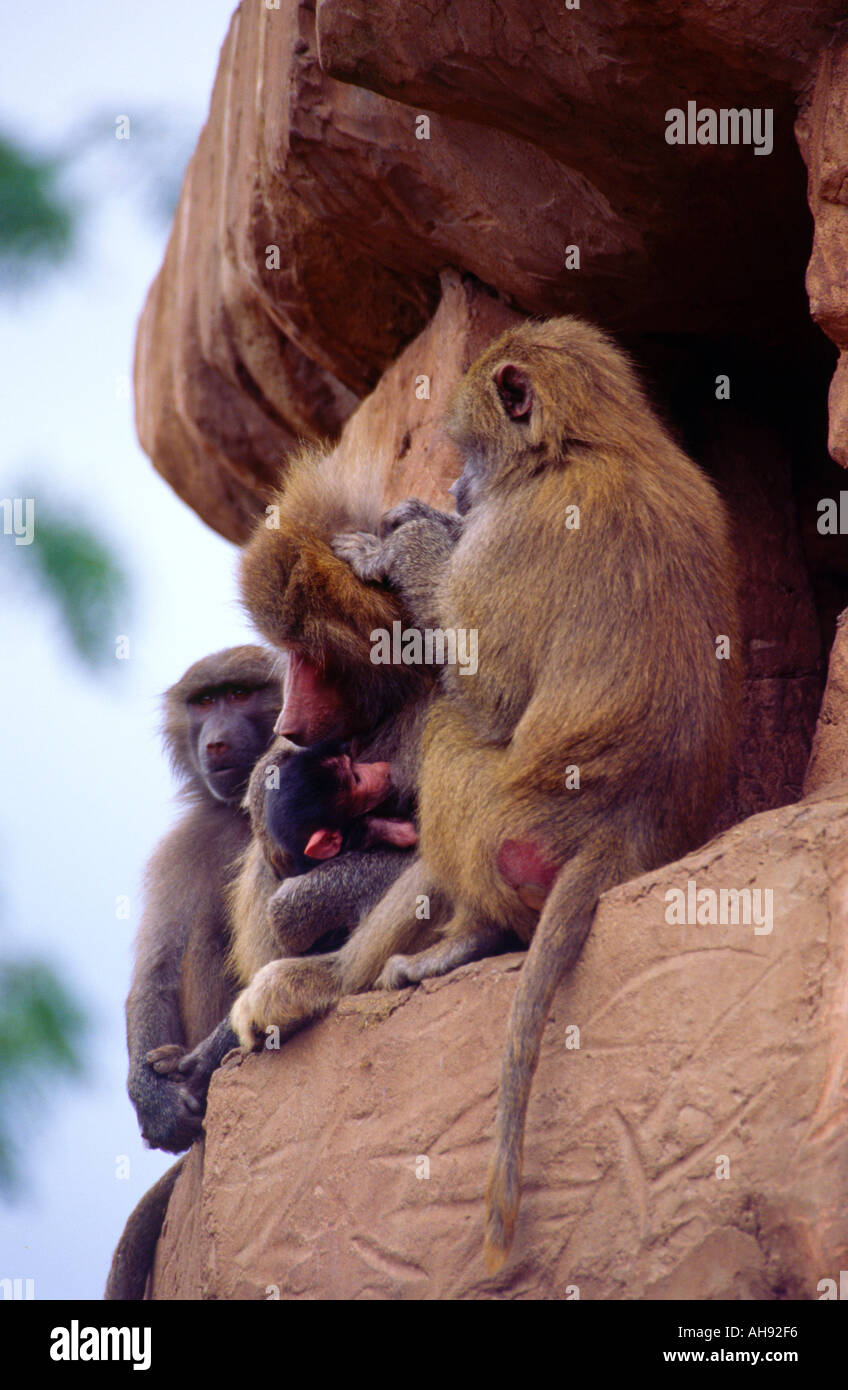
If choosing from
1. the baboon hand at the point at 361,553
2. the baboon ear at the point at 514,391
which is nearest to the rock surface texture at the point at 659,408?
the baboon hand at the point at 361,553

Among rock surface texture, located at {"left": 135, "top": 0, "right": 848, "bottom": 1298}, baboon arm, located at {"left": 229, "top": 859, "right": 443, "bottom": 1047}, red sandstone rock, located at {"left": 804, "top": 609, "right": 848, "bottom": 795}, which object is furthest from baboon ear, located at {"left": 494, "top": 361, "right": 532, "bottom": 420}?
baboon arm, located at {"left": 229, "top": 859, "right": 443, "bottom": 1047}

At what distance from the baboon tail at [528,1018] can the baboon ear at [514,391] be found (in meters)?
0.89

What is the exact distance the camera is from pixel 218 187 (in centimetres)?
446

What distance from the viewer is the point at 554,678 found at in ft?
8.62

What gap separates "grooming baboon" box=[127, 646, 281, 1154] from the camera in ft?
11.8

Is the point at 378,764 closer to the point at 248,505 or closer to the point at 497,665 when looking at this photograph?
the point at 497,665

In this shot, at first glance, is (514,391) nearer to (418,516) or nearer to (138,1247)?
(418,516)

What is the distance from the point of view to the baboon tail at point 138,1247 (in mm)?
3668

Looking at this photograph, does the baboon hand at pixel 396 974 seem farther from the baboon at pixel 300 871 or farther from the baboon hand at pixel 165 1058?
the baboon hand at pixel 165 1058

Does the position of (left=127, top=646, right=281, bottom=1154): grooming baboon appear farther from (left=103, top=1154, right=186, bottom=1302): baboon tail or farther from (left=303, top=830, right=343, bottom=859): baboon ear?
(left=303, top=830, right=343, bottom=859): baboon ear

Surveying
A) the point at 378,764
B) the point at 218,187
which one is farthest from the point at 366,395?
the point at 378,764

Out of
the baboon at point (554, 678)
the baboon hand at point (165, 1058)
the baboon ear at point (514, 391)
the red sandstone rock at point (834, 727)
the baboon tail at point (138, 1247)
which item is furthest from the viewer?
the baboon tail at point (138, 1247)

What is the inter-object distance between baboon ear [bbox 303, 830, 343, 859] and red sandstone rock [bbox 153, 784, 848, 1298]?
34 centimetres

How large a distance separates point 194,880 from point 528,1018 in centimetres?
171
